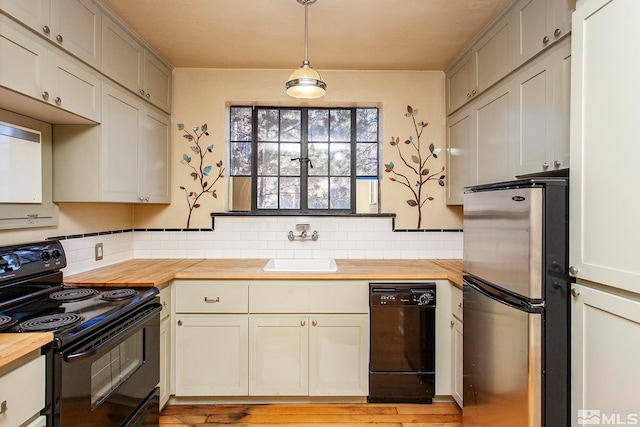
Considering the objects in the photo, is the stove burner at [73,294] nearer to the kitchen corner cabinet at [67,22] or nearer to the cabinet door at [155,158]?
the cabinet door at [155,158]

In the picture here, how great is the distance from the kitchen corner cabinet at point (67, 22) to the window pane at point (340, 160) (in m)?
1.75

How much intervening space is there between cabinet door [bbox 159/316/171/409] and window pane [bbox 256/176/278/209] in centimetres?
119

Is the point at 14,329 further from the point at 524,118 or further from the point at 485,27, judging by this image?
the point at 485,27

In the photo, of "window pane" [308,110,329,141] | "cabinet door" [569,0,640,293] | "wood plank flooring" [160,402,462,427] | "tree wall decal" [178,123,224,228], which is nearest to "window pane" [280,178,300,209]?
"window pane" [308,110,329,141]

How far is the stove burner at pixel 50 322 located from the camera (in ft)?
3.99

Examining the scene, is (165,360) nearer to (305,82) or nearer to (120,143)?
(120,143)

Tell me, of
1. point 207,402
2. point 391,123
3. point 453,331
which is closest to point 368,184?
point 391,123

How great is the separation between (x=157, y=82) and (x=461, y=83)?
2295 mm

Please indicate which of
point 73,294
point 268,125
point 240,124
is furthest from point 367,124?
point 73,294

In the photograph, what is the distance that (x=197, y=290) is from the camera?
2160 millimetres

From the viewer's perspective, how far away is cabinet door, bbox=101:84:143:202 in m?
1.98

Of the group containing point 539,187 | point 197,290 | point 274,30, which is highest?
point 274,30

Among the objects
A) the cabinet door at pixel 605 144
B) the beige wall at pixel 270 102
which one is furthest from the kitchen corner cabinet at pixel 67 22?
the cabinet door at pixel 605 144

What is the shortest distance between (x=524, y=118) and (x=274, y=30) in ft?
5.20
